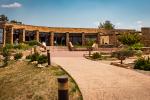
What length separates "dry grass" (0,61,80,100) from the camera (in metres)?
14.9

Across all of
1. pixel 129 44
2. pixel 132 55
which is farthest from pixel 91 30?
pixel 132 55

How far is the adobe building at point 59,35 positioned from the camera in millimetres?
47281

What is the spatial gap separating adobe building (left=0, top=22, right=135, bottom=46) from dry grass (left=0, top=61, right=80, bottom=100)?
23.6 metres

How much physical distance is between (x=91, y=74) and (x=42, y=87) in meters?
2.91

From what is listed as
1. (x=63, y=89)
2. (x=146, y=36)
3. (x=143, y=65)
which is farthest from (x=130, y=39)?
(x=63, y=89)

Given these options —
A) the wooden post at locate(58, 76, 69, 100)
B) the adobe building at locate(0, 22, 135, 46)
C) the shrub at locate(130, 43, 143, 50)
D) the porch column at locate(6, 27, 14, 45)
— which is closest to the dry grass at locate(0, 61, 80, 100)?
the wooden post at locate(58, 76, 69, 100)

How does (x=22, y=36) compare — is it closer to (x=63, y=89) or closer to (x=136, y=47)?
(x=136, y=47)

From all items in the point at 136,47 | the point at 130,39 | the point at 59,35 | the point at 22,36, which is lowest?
the point at 136,47

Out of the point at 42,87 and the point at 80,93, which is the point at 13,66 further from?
the point at 80,93

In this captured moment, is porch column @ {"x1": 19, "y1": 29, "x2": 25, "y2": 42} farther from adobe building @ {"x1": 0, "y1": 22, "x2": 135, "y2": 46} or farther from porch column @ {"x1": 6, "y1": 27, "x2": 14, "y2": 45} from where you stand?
porch column @ {"x1": 6, "y1": 27, "x2": 14, "y2": 45}

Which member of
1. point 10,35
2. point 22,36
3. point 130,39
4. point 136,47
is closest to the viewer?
point 136,47

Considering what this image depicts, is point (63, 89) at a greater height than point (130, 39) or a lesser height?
lesser

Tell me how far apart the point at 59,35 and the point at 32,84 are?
119ft

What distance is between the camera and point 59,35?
53.8m
